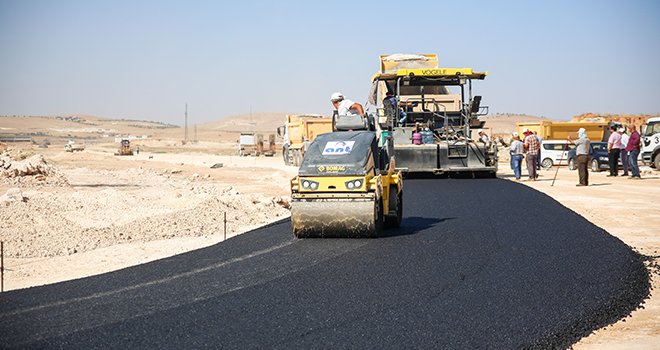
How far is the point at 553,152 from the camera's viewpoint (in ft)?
99.8

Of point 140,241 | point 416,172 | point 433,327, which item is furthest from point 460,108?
point 433,327

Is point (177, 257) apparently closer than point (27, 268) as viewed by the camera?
Yes

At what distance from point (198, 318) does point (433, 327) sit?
1760mm

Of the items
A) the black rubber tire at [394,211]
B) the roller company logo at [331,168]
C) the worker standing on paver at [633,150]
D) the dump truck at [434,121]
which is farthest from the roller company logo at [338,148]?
the worker standing on paver at [633,150]

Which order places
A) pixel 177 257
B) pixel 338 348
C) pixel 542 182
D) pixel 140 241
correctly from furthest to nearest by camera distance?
pixel 542 182
pixel 140 241
pixel 177 257
pixel 338 348

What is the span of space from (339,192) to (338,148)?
67cm

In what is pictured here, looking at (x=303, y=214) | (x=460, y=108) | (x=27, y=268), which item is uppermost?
(x=460, y=108)

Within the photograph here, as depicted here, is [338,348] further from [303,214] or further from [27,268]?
[27,268]

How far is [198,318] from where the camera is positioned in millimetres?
5828

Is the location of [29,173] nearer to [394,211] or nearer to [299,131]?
[394,211]

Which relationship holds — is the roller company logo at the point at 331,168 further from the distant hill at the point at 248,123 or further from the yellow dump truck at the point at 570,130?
the distant hill at the point at 248,123

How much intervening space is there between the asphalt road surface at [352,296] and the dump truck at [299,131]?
964 inches

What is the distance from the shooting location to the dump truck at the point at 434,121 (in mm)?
19547

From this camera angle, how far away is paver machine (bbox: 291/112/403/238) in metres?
9.35
